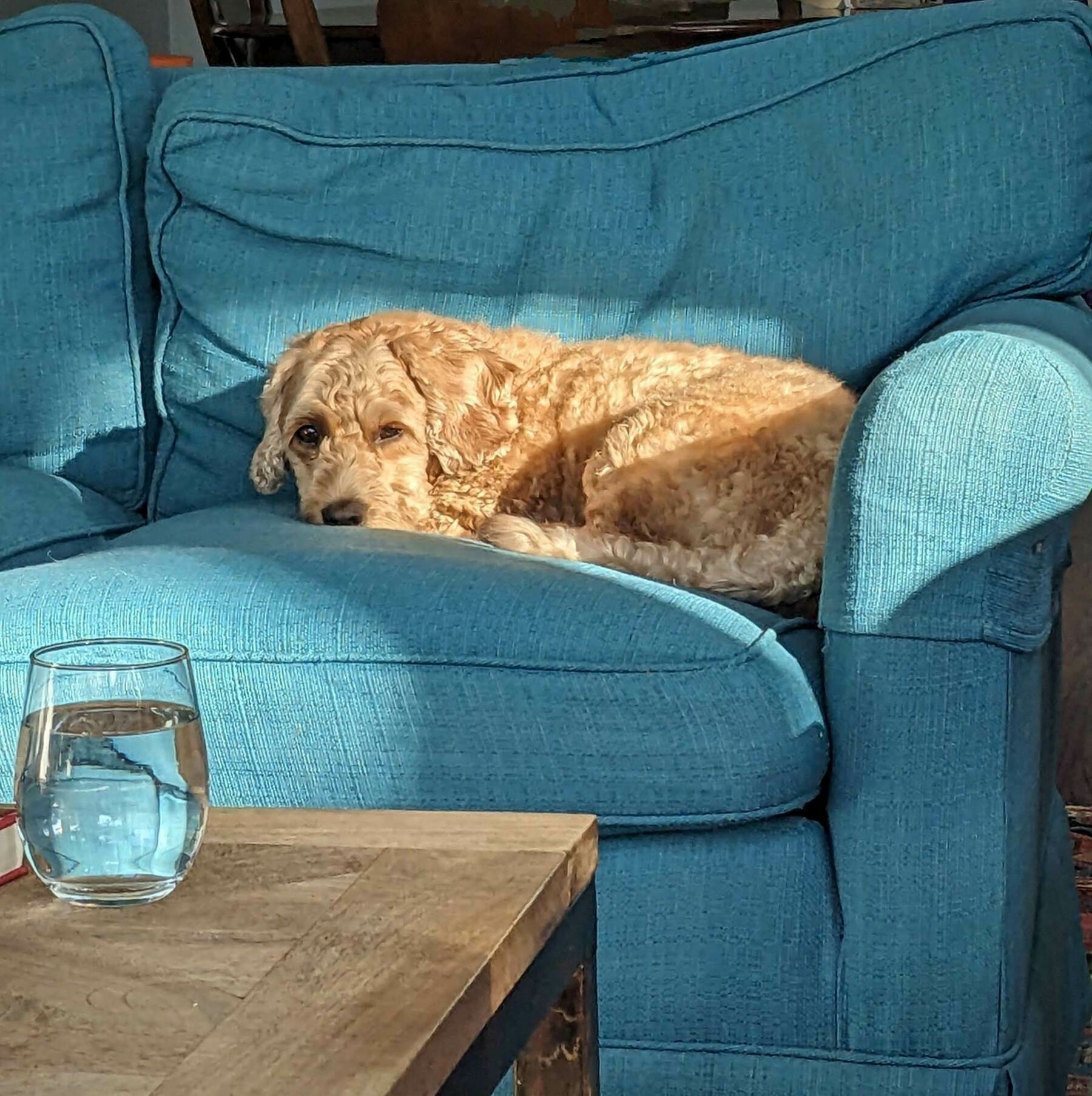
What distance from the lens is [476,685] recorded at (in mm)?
1756

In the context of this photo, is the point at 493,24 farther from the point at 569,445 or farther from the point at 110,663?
the point at 110,663

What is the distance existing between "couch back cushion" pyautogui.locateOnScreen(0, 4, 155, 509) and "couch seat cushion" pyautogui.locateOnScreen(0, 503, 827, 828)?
0.86 metres

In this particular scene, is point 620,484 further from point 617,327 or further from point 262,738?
point 262,738

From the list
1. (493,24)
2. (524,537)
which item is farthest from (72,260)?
(493,24)

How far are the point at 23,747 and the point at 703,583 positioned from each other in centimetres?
131

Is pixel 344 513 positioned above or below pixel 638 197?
below

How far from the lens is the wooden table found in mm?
745

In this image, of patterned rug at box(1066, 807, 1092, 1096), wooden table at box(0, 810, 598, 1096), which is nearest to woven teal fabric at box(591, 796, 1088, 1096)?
patterned rug at box(1066, 807, 1092, 1096)

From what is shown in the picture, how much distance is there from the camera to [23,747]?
894mm

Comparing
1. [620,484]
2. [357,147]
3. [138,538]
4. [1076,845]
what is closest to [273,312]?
[357,147]

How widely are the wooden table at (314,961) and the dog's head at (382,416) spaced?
4.92 feet

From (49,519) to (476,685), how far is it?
96cm

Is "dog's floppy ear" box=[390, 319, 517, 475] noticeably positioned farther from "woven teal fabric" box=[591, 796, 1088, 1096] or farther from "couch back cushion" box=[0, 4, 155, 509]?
"woven teal fabric" box=[591, 796, 1088, 1096]

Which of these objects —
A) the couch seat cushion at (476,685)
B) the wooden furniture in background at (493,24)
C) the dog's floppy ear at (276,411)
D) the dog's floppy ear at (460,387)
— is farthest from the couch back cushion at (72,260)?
the wooden furniture in background at (493,24)
